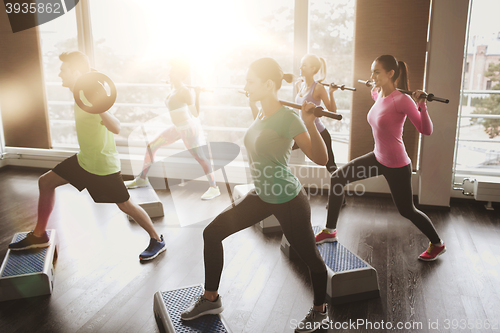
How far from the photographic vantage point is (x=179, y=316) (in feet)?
6.70

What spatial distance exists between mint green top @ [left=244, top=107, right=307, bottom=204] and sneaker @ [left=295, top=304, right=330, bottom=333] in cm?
67

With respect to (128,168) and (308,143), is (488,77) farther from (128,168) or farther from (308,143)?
(128,168)

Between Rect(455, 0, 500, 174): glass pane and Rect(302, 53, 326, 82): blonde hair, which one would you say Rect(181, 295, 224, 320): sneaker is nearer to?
Rect(302, 53, 326, 82): blonde hair

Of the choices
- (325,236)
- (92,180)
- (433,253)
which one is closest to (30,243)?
(92,180)

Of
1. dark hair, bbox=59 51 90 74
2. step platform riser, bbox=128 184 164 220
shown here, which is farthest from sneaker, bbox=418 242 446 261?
dark hair, bbox=59 51 90 74

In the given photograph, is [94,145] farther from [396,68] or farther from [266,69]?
[396,68]

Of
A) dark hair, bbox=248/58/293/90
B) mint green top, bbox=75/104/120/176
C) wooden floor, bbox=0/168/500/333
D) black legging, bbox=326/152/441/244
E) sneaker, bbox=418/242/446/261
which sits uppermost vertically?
dark hair, bbox=248/58/293/90

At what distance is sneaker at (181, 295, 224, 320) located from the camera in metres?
2.01

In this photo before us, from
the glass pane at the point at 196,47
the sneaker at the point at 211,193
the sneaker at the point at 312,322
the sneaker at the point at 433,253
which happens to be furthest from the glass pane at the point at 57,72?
the sneaker at the point at 433,253

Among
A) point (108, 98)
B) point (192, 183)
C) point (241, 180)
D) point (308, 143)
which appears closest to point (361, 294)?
point (308, 143)

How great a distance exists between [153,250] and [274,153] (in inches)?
61.5

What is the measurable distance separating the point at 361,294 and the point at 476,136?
9.46 ft

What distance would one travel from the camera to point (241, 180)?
4.88 meters

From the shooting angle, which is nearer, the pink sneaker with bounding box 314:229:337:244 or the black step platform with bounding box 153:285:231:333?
the black step platform with bounding box 153:285:231:333
